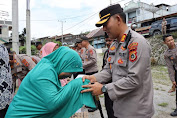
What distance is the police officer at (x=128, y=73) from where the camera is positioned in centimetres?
133

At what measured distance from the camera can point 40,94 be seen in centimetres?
128

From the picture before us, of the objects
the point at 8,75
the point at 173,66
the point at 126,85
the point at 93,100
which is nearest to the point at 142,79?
the point at 126,85

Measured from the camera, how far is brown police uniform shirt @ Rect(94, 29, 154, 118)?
52.2 inches

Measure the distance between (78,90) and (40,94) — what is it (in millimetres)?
358

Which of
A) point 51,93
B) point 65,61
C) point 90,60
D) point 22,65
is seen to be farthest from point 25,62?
point 90,60

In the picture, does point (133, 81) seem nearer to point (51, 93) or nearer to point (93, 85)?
point (93, 85)

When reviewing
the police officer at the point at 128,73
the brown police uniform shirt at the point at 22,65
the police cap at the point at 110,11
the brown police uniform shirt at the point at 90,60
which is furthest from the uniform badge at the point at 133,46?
the brown police uniform shirt at the point at 90,60

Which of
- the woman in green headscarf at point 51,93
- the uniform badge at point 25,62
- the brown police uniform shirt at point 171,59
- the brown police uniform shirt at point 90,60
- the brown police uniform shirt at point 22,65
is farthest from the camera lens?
the brown police uniform shirt at point 90,60

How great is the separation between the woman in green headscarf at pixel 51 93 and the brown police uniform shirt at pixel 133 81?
1.05ft

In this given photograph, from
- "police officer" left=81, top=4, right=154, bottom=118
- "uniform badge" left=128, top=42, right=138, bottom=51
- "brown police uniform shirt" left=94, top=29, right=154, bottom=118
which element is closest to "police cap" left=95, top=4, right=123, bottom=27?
"police officer" left=81, top=4, right=154, bottom=118

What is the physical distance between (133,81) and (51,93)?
0.74m

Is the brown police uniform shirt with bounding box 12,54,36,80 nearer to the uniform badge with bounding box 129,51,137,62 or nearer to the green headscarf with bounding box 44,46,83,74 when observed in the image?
the green headscarf with bounding box 44,46,83,74

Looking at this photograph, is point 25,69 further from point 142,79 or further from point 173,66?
point 173,66

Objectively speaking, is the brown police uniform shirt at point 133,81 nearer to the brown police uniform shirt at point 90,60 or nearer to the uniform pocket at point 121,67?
the uniform pocket at point 121,67
